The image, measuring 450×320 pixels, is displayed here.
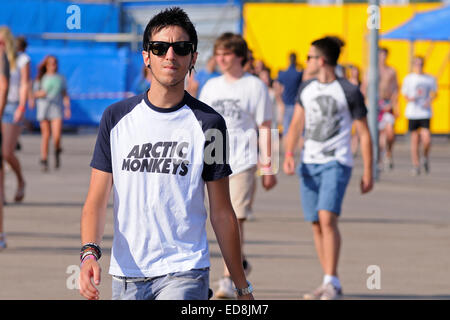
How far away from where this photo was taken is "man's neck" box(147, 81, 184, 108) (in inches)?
179

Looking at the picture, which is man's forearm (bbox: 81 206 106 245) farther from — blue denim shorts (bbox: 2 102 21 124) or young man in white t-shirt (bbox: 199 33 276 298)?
blue denim shorts (bbox: 2 102 21 124)

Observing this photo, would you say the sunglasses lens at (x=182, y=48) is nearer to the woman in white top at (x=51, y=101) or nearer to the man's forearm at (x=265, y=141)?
the man's forearm at (x=265, y=141)

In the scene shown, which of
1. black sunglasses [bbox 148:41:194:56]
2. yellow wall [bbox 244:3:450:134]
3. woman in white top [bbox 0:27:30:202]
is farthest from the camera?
yellow wall [bbox 244:3:450:134]

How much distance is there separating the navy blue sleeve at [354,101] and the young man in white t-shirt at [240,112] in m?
0.72

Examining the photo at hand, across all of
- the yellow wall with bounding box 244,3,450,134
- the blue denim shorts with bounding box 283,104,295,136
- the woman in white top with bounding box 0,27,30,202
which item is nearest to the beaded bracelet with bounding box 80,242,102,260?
the woman in white top with bounding box 0,27,30,202

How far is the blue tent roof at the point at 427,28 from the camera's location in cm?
2342

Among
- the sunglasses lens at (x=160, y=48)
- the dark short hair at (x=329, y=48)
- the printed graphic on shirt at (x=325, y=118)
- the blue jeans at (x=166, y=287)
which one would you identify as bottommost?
the blue jeans at (x=166, y=287)

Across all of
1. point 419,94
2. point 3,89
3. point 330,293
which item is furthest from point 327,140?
point 419,94

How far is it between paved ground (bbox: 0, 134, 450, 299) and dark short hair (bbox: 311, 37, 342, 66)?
176 cm

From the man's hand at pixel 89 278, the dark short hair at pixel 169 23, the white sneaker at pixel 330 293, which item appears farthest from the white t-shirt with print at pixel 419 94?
the man's hand at pixel 89 278

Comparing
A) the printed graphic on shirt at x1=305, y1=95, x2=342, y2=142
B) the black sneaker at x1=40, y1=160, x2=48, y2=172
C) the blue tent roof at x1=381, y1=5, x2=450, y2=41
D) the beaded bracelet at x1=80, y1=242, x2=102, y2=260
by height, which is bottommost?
the black sneaker at x1=40, y1=160, x2=48, y2=172

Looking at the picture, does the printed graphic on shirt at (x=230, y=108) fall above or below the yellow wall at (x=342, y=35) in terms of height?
below

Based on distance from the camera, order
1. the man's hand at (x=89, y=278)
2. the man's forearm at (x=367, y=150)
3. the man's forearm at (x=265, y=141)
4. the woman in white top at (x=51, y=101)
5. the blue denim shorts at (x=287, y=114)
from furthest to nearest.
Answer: the blue denim shorts at (x=287, y=114) → the woman in white top at (x=51, y=101) → the man's forearm at (x=265, y=141) → the man's forearm at (x=367, y=150) → the man's hand at (x=89, y=278)

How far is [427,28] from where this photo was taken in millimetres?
23922
